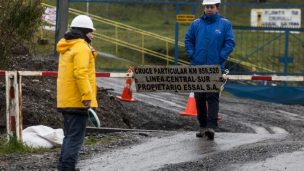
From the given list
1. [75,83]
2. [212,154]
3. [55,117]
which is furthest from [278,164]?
[55,117]

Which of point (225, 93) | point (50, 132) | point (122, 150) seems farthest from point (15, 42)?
point (225, 93)

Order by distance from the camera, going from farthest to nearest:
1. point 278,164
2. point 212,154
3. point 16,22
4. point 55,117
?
point 16,22, point 55,117, point 212,154, point 278,164

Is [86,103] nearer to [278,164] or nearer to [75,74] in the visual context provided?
[75,74]

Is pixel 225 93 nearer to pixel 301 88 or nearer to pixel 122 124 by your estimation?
pixel 301 88

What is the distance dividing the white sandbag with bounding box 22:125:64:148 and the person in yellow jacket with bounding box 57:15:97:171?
2.44m

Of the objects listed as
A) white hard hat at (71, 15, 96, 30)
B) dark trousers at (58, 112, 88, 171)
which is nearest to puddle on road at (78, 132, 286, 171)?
dark trousers at (58, 112, 88, 171)

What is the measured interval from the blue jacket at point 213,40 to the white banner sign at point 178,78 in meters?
0.20

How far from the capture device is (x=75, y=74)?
8852 millimetres

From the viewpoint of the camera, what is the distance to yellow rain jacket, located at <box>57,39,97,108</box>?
884 cm

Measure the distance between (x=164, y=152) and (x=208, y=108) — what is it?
1273mm

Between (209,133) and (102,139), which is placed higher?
(209,133)

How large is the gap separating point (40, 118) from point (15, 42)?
150 cm

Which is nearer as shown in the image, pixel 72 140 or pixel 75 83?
pixel 75 83

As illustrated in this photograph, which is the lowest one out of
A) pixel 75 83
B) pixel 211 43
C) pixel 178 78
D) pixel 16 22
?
pixel 178 78
